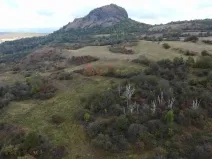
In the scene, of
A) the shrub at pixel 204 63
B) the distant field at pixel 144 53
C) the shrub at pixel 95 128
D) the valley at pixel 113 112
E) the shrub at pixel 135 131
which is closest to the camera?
the valley at pixel 113 112

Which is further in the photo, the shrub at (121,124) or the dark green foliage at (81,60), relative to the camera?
the dark green foliage at (81,60)

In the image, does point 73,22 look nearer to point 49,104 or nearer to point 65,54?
point 65,54

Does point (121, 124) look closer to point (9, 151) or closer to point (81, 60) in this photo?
point (9, 151)

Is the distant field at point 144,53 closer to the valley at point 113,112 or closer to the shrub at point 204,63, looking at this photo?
the valley at point 113,112

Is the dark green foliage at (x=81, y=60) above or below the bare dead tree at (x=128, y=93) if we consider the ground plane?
above

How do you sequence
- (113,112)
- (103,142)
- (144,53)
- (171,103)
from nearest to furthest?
(103,142)
(171,103)
(113,112)
(144,53)

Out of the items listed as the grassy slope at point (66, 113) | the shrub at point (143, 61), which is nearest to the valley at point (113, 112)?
the grassy slope at point (66, 113)

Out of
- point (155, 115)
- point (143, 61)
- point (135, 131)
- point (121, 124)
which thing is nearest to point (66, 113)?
point (121, 124)

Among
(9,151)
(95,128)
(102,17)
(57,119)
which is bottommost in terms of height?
(9,151)
